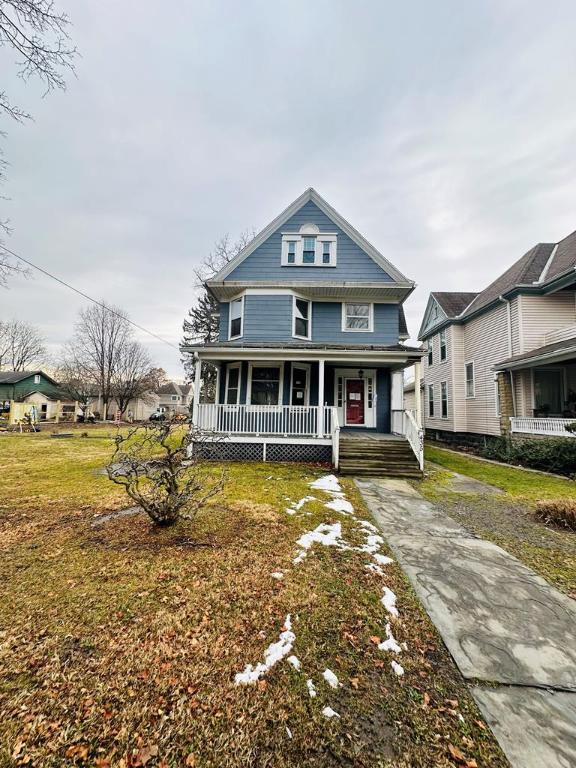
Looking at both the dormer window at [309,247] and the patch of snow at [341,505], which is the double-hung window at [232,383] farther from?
the patch of snow at [341,505]

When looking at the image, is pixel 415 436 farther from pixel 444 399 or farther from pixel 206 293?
pixel 206 293

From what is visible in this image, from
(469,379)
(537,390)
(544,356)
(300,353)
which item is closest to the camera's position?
(300,353)

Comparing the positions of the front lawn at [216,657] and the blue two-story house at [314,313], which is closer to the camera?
the front lawn at [216,657]

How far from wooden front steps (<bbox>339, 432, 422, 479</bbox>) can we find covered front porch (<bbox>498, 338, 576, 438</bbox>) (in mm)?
6953

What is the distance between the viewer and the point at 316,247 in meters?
13.0

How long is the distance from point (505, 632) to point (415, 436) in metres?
7.04

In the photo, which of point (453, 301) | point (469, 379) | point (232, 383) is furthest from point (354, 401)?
point (453, 301)

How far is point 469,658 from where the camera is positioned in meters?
2.41

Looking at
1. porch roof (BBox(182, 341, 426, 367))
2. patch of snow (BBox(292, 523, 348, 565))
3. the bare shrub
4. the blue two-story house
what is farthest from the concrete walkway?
the blue two-story house

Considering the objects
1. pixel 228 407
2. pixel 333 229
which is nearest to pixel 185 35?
pixel 333 229

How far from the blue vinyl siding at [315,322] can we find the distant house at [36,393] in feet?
103

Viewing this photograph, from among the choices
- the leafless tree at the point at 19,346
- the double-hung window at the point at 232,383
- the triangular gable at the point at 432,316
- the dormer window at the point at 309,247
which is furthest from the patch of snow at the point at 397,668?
the leafless tree at the point at 19,346

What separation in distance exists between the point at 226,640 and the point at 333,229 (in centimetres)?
1386

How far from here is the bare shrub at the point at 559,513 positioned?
17.3 ft
